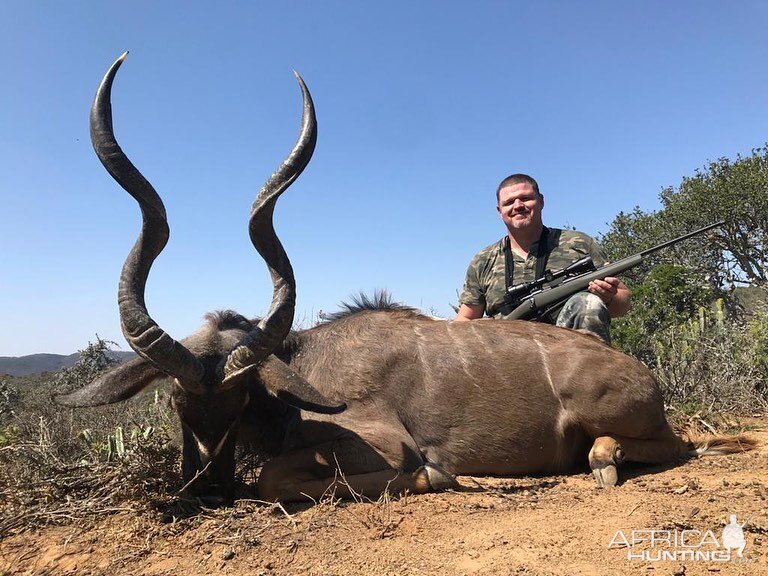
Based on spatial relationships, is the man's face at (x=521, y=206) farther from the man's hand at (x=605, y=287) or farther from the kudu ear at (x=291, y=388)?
the kudu ear at (x=291, y=388)

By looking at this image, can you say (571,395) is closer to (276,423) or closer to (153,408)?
(276,423)

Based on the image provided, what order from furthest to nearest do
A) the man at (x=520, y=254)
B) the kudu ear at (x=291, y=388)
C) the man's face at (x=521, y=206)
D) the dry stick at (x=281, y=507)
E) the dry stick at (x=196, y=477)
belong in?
the man's face at (x=521, y=206) → the man at (x=520, y=254) → the kudu ear at (x=291, y=388) → the dry stick at (x=196, y=477) → the dry stick at (x=281, y=507)

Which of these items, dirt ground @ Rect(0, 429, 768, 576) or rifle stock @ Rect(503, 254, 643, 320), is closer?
dirt ground @ Rect(0, 429, 768, 576)

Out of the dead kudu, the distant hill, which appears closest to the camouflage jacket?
the dead kudu

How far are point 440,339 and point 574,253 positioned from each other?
7.03ft

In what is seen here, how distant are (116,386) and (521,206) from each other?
14.1 ft

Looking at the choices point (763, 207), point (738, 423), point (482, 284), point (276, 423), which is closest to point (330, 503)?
point (276, 423)

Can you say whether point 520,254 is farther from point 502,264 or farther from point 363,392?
point 363,392

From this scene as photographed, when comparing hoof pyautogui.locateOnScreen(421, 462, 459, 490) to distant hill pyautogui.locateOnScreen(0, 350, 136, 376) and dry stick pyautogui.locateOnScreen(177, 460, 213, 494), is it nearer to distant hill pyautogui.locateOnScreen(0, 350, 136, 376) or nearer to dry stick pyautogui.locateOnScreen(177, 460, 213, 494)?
dry stick pyautogui.locateOnScreen(177, 460, 213, 494)

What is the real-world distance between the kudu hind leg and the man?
144cm

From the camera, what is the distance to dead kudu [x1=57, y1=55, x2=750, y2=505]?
387 cm

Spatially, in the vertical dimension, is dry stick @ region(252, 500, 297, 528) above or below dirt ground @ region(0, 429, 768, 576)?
above

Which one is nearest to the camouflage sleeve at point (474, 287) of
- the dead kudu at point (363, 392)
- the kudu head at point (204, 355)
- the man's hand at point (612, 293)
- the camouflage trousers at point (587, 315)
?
the camouflage trousers at point (587, 315)

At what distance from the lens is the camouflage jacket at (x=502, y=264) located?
20.1 ft
